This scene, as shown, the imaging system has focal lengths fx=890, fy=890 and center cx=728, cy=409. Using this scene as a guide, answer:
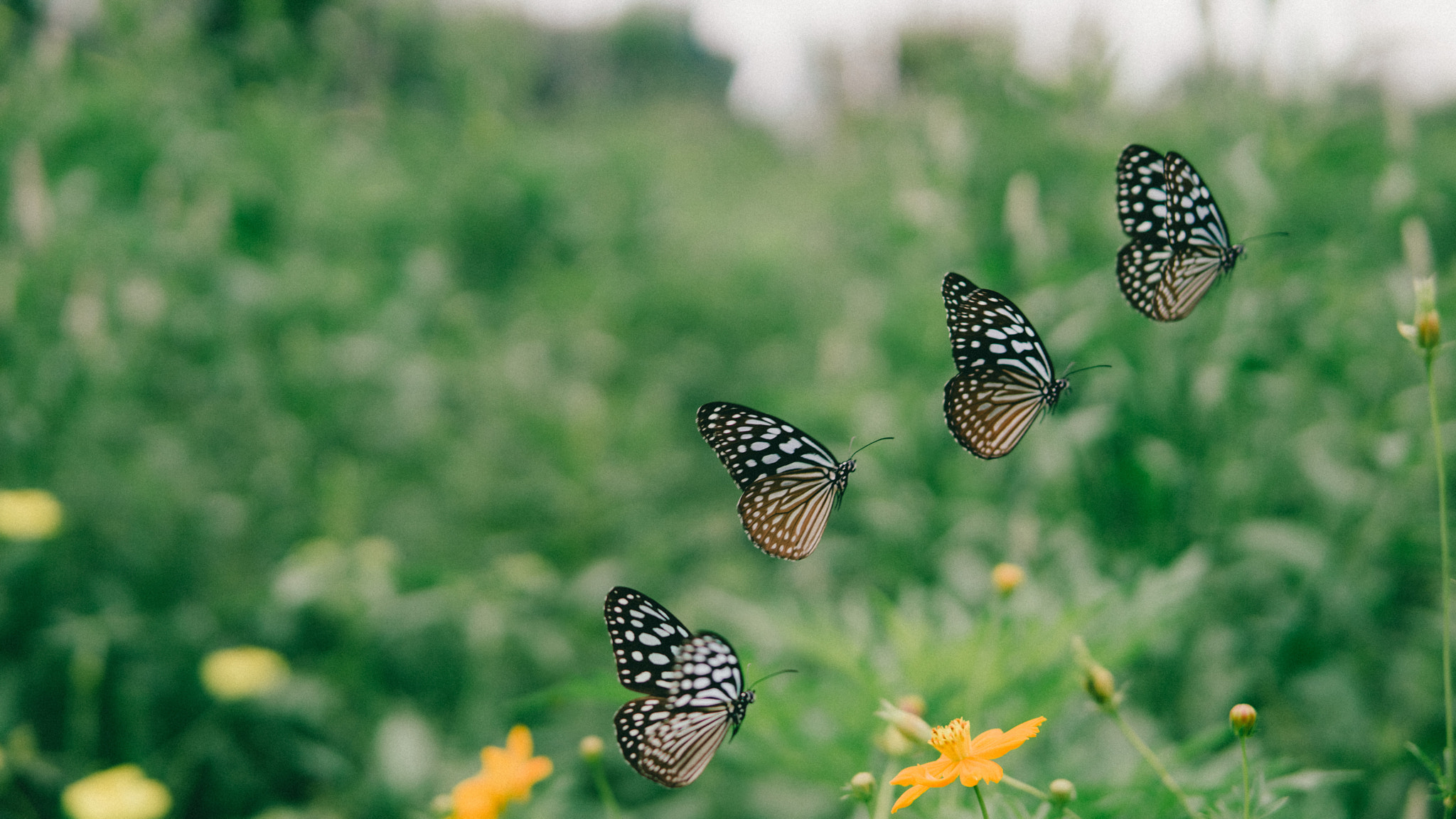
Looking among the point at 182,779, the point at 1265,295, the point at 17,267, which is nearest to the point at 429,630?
the point at 182,779

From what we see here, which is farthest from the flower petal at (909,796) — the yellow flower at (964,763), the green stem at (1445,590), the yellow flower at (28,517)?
the yellow flower at (28,517)

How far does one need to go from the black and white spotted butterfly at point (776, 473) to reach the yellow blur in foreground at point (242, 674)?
1.37 meters

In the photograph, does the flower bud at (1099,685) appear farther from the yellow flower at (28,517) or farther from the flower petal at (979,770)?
the yellow flower at (28,517)

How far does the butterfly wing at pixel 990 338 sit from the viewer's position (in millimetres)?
424

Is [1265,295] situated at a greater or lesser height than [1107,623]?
greater

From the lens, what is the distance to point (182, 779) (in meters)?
1.53

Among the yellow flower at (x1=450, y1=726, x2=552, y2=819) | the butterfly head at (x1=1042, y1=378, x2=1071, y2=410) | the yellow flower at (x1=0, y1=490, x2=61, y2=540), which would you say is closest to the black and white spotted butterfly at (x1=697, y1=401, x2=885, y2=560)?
the butterfly head at (x1=1042, y1=378, x2=1071, y2=410)

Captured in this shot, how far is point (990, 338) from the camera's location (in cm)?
46

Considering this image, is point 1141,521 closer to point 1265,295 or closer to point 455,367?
point 1265,295

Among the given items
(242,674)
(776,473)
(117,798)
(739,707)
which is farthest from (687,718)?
(242,674)

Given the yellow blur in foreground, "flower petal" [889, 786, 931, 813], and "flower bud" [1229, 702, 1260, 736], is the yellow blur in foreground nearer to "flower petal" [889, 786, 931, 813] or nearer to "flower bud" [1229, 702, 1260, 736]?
"flower petal" [889, 786, 931, 813]

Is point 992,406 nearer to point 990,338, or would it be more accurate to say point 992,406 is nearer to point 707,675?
point 990,338

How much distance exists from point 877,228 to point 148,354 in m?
2.26

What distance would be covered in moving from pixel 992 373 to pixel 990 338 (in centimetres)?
3
